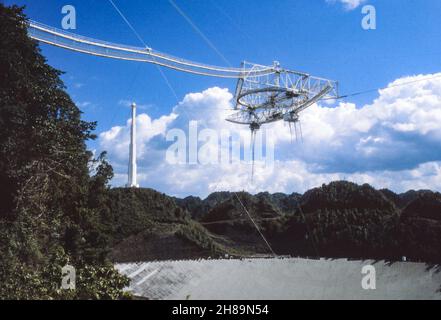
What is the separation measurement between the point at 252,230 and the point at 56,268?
36024mm

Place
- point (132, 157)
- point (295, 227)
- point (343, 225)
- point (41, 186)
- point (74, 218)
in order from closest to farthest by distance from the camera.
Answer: point (41, 186) → point (74, 218) → point (343, 225) → point (295, 227) → point (132, 157)

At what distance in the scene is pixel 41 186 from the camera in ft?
69.9

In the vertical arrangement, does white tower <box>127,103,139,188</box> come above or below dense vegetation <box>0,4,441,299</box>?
above

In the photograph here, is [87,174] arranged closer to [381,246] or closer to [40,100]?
[40,100]

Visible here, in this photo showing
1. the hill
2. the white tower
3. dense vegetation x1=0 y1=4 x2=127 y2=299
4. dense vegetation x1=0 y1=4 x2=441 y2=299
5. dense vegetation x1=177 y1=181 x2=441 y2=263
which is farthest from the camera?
the white tower

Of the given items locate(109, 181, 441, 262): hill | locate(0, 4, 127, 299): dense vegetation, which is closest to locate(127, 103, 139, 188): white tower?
locate(109, 181, 441, 262): hill

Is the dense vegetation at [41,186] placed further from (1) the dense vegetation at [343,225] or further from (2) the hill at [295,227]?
(1) the dense vegetation at [343,225]

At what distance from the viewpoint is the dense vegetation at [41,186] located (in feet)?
61.2

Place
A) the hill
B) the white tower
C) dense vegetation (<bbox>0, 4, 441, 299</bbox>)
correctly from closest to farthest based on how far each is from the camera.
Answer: dense vegetation (<bbox>0, 4, 441, 299</bbox>) < the hill < the white tower

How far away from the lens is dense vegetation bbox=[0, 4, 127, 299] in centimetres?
1864

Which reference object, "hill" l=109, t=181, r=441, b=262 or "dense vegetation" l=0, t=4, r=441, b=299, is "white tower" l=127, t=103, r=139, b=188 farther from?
"dense vegetation" l=0, t=4, r=441, b=299

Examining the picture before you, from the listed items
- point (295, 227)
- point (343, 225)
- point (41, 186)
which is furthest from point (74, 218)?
point (295, 227)

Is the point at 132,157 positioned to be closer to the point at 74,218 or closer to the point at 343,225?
the point at 343,225
